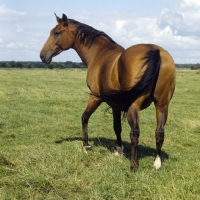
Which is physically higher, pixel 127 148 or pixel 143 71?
pixel 143 71


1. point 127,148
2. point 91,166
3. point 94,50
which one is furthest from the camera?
point 127,148

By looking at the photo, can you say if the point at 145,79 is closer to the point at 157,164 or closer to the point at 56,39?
the point at 157,164

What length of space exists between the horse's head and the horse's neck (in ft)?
0.98

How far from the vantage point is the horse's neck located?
6691mm

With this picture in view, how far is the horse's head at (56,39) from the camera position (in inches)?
280

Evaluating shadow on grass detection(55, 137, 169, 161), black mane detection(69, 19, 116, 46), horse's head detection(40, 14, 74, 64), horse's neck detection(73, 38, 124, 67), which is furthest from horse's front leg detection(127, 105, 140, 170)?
horse's head detection(40, 14, 74, 64)

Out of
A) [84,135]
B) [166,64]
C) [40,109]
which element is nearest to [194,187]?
[166,64]

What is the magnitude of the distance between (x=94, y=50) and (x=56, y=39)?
900 millimetres

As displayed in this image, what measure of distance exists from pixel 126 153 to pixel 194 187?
8.79 ft

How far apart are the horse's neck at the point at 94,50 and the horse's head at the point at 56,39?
11.7 inches

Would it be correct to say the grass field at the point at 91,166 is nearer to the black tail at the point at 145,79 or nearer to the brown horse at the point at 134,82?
the brown horse at the point at 134,82

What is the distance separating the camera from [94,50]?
698cm

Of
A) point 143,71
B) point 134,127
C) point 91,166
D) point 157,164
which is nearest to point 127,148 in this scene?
point 157,164

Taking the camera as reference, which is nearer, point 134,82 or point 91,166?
point 134,82
